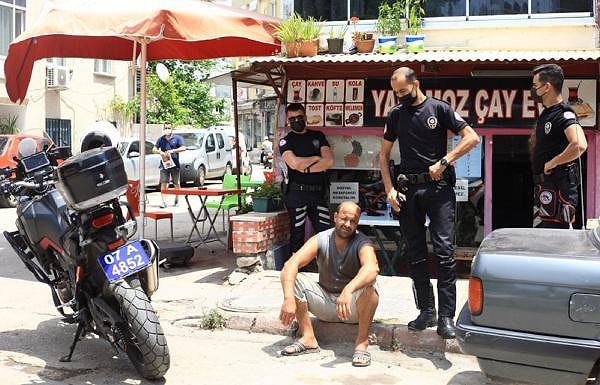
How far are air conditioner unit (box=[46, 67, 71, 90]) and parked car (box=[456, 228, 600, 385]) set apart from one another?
20998 mm

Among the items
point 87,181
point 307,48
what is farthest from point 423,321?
point 307,48

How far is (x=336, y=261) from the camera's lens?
16.2 ft

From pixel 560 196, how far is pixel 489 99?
277 centimetres

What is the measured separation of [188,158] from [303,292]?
15.7 meters

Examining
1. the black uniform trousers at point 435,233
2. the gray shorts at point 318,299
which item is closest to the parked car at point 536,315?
the black uniform trousers at point 435,233

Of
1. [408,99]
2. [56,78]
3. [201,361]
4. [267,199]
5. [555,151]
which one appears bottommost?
[201,361]

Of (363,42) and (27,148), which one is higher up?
(363,42)

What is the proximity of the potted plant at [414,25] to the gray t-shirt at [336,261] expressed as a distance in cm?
334

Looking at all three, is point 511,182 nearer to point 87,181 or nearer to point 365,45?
point 365,45

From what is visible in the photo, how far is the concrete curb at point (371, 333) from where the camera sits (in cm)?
511

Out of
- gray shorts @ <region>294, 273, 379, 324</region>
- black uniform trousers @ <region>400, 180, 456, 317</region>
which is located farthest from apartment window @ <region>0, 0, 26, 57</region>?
black uniform trousers @ <region>400, 180, 456, 317</region>

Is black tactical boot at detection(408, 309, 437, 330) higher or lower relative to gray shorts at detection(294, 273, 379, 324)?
lower

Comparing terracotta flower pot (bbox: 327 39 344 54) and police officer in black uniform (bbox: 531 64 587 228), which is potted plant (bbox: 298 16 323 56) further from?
police officer in black uniform (bbox: 531 64 587 228)

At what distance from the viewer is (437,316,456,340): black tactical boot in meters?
4.93
